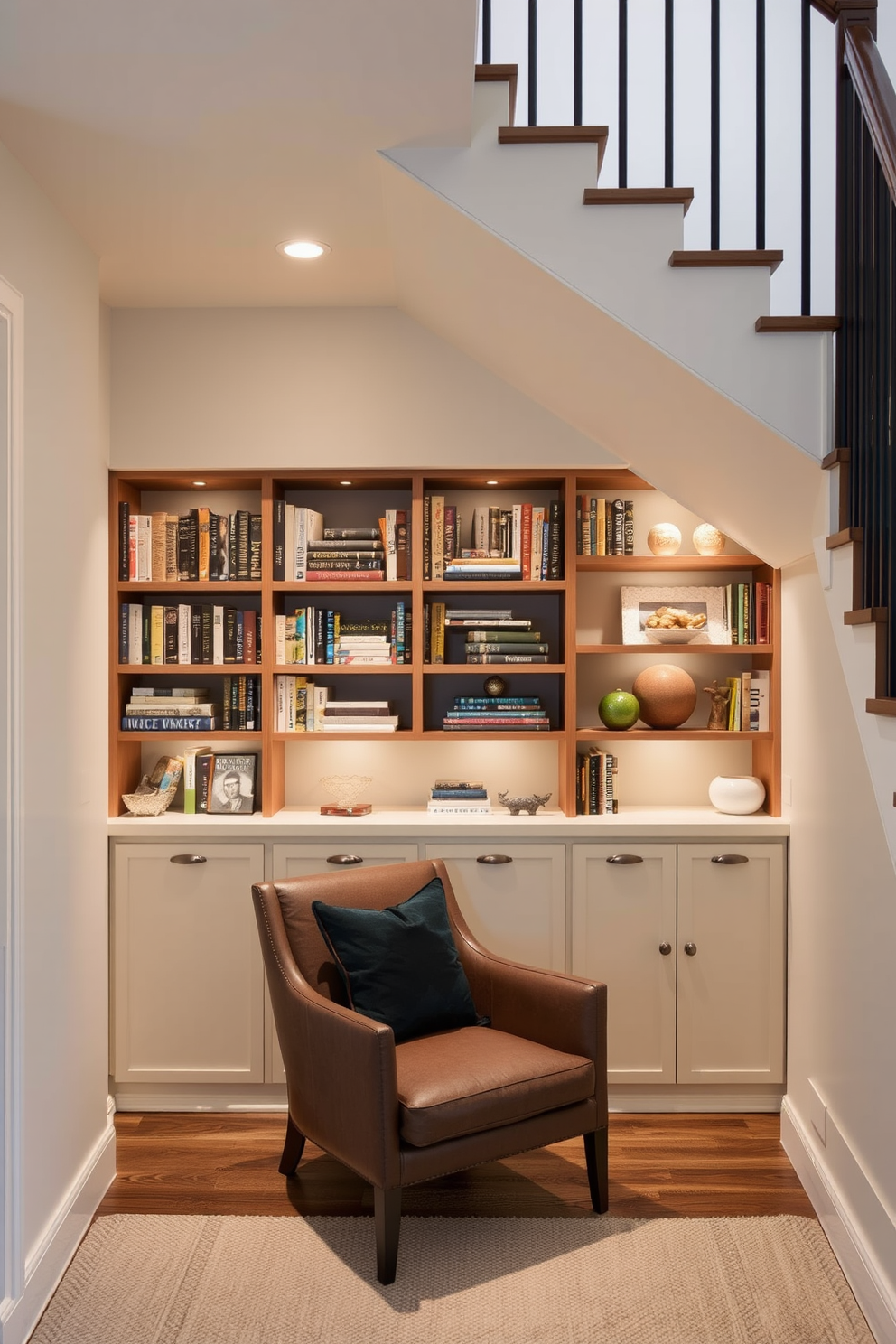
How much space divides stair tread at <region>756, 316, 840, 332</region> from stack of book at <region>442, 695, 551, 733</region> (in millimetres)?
1518

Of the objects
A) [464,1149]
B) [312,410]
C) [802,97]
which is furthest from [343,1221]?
[802,97]

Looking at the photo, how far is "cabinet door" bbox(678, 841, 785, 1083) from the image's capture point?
3330 mm

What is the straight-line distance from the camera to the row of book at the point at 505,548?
3475 mm

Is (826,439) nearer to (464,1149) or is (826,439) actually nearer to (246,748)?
(464,1149)

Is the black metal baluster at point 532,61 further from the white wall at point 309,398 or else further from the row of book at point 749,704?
the row of book at point 749,704

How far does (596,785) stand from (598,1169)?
1227mm

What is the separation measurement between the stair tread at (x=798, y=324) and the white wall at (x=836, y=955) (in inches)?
29.9

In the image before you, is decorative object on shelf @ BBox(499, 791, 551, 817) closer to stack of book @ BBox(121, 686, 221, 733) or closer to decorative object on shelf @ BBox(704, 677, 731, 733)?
decorative object on shelf @ BBox(704, 677, 731, 733)

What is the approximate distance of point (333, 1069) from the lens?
8.38 ft

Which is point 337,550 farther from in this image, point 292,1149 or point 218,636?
point 292,1149

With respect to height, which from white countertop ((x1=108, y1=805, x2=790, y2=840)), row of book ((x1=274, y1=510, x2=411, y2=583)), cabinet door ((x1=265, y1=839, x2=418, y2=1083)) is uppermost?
row of book ((x1=274, y1=510, x2=411, y2=583))

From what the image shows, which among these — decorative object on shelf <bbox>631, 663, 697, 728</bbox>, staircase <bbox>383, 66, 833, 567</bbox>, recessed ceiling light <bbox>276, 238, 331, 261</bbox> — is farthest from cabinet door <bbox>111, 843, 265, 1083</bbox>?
staircase <bbox>383, 66, 833, 567</bbox>

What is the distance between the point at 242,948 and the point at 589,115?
2.84 m

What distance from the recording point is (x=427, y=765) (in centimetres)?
377
